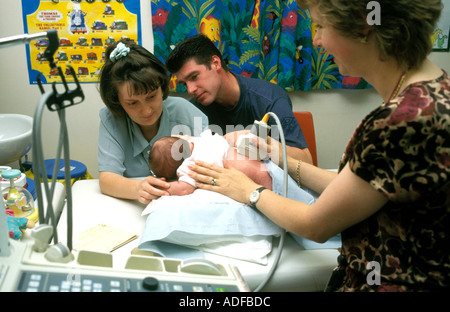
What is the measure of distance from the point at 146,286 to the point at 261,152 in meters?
0.79

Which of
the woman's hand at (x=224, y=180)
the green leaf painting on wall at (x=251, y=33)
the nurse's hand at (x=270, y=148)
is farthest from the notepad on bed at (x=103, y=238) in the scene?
the green leaf painting on wall at (x=251, y=33)

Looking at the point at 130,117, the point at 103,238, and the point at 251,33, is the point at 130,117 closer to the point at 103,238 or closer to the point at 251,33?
the point at 103,238

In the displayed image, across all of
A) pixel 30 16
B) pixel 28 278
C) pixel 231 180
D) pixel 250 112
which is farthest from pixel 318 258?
pixel 30 16

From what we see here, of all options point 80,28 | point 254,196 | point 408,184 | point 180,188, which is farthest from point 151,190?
point 80,28

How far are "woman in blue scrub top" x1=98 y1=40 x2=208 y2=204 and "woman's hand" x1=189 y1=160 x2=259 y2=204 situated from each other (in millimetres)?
140

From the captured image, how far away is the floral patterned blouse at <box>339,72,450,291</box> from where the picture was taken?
698mm

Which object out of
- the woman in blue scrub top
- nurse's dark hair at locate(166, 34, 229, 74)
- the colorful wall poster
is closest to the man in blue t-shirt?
nurse's dark hair at locate(166, 34, 229, 74)

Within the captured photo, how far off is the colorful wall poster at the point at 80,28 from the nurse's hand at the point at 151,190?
147cm

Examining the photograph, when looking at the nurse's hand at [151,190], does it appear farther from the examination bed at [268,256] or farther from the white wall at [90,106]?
the white wall at [90,106]

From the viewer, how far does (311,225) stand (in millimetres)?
898

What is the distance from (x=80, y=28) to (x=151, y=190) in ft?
5.34

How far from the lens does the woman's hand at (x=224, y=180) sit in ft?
3.80

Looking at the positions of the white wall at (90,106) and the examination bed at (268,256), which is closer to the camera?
the examination bed at (268,256)
